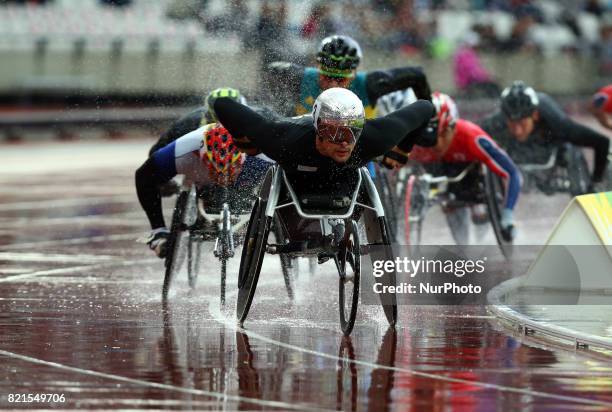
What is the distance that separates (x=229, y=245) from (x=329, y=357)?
2372 millimetres

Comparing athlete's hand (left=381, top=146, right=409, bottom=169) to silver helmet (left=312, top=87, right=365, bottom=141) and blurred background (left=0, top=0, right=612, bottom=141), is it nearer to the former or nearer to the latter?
silver helmet (left=312, top=87, right=365, bottom=141)

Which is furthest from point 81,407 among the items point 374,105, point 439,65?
point 439,65

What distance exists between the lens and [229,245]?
12148 mm

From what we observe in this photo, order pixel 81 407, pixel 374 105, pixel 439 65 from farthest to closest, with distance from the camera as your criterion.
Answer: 1. pixel 439 65
2. pixel 374 105
3. pixel 81 407

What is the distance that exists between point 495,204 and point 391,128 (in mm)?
5359

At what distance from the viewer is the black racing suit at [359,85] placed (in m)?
14.0

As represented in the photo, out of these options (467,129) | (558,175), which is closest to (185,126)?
(467,129)

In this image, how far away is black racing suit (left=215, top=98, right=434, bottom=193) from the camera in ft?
35.3

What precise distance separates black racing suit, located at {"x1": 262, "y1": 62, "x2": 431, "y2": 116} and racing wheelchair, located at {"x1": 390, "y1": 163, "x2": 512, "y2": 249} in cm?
204

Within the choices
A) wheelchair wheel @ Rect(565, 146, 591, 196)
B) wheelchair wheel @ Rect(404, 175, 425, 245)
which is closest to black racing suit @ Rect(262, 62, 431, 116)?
wheelchair wheel @ Rect(404, 175, 425, 245)

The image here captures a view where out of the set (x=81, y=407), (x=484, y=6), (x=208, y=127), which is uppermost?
(x=484, y=6)

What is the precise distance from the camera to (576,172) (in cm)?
1788

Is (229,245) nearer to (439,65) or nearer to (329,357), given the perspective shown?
(329,357)

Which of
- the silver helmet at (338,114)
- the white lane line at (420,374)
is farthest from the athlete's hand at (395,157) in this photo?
the white lane line at (420,374)
